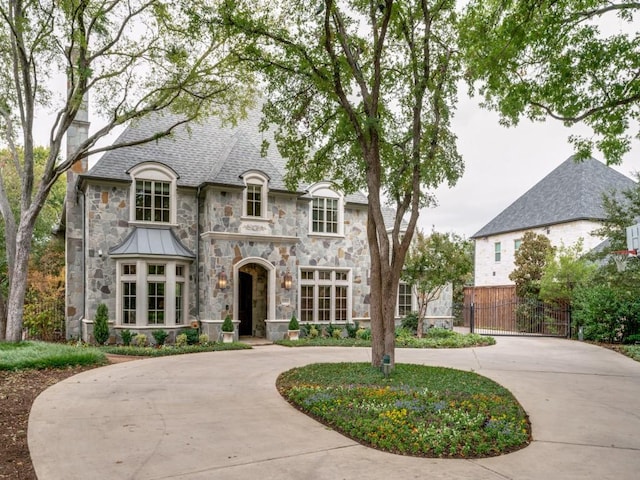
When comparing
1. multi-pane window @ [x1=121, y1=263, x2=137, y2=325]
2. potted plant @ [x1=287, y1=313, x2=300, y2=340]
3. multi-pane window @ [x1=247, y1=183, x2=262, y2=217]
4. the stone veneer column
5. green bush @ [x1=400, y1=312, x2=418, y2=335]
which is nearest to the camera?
multi-pane window @ [x1=121, y1=263, x2=137, y2=325]

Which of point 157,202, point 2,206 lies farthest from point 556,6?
point 2,206

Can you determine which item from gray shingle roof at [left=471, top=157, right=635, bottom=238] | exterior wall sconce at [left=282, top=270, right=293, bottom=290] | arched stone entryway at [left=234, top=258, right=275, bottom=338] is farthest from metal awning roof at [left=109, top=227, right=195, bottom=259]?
gray shingle roof at [left=471, top=157, right=635, bottom=238]

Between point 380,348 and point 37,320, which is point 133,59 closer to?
point 37,320

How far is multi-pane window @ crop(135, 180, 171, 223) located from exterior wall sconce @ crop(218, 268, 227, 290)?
2558mm

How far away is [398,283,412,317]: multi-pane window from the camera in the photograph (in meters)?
19.0

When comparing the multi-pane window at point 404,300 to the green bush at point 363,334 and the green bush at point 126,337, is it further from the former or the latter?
the green bush at point 126,337

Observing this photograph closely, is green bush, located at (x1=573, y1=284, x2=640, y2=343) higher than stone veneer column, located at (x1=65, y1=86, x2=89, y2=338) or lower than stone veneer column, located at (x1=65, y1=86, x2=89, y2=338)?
lower

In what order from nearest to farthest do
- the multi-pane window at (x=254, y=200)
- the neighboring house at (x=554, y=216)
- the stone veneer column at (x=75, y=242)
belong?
the stone veneer column at (x=75, y=242) → the multi-pane window at (x=254, y=200) → the neighboring house at (x=554, y=216)

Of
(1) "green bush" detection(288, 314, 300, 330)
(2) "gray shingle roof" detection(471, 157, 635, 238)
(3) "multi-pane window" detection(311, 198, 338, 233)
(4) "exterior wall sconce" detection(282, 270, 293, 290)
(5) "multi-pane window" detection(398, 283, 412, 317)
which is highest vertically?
(2) "gray shingle roof" detection(471, 157, 635, 238)

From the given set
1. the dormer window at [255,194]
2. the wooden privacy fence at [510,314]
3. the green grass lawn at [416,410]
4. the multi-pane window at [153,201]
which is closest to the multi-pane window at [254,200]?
the dormer window at [255,194]

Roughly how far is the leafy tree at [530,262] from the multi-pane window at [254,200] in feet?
39.7

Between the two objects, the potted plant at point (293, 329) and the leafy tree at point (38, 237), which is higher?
the leafy tree at point (38, 237)

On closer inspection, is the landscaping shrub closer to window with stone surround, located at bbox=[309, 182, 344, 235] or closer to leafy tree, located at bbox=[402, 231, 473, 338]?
leafy tree, located at bbox=[402, 231, 473, 338]

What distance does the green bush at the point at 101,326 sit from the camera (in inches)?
544
